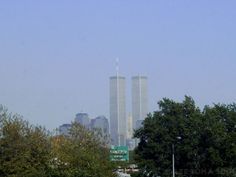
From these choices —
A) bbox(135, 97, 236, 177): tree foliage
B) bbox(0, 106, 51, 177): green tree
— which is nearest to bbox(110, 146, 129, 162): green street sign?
bbox(135, 97, 236, 177): tree foliage

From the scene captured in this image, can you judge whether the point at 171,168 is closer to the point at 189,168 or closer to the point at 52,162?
the point at 189,168

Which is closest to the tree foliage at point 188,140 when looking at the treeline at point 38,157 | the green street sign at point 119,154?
the green street sign at point 119,154

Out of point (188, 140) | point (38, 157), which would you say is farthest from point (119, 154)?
point (38, 157)

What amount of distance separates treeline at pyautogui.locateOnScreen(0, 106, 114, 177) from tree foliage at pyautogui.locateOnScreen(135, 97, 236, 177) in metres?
7.68

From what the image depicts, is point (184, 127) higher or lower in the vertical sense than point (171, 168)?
higher

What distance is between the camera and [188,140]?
51000 mm

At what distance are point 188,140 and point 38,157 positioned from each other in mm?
14580

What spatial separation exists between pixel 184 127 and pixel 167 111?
264cm

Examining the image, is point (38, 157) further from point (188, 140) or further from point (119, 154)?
point (188, 140)

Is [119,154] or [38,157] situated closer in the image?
[38,157]

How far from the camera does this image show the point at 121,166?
4941 centimetres

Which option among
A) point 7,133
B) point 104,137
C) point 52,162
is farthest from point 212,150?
point 7,133

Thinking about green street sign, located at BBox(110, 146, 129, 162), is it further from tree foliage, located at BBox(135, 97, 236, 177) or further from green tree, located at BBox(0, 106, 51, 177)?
green tree, located at BBox(0, 106, 51, 177)

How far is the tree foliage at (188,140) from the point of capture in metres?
50.6
